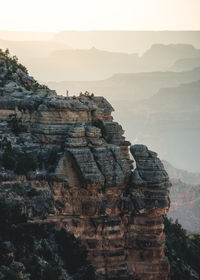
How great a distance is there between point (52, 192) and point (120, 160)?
4.96 meters

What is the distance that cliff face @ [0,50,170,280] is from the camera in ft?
133

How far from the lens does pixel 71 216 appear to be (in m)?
41.5

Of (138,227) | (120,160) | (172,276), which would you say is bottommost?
(172,276)

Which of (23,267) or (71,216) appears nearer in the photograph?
(23,267)

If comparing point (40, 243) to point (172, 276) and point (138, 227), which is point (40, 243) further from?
point (172, 276)

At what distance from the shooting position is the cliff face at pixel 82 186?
4056 cm

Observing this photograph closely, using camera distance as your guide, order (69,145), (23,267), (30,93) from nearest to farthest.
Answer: (23,267) < (69,145) < (30,93)

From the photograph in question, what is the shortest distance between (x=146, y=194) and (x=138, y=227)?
7.08ft

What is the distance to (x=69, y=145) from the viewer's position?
41.3m

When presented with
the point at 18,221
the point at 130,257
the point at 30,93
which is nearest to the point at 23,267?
the point at 18,221

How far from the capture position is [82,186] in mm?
41500

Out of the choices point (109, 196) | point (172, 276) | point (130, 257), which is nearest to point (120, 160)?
point (109, 196)

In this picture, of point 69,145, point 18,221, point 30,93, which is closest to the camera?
point 18,221

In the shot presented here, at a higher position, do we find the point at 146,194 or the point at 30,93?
the point at 30,93
